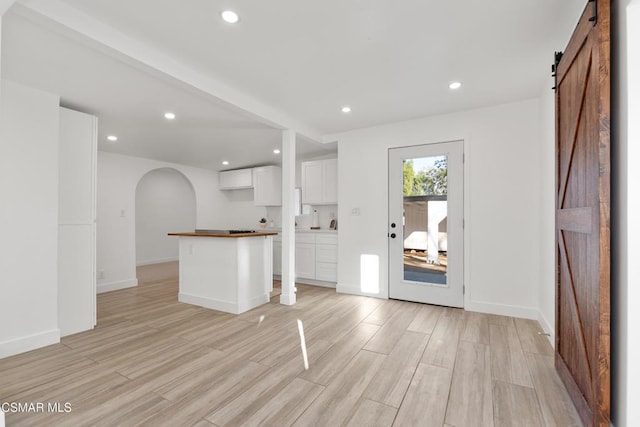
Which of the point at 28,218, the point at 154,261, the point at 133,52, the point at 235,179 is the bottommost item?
the point at 154,261

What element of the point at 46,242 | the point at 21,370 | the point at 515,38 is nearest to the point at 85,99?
the point at 46,242

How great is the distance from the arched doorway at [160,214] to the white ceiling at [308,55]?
414 centimetres

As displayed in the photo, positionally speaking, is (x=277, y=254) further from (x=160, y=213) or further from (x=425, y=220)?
(x=160, y=213)

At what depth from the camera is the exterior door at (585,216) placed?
135 cm

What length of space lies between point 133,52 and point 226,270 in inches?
94.3

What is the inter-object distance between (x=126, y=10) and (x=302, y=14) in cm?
108

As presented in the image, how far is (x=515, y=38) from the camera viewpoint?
6.91ft

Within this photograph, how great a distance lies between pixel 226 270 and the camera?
3.58 m

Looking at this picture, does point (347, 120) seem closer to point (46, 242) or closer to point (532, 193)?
point (532, 193)

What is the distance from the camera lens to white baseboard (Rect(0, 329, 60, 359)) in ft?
7.94

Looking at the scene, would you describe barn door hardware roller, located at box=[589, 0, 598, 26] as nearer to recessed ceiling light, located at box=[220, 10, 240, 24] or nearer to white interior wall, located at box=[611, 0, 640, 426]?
white interior wall, located at box=[611, 0, 640, 426]

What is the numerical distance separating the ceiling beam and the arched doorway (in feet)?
15.2

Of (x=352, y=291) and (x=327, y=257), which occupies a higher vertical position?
(x=327, y=257)

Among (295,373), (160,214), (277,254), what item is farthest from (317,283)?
(160,214)
